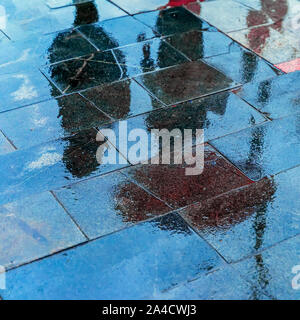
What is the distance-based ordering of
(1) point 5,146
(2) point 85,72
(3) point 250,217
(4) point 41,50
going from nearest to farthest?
1. (3) point 250,217
2. (1) point 5,146
3. (2) point 85,72
4. (4) point 41,50

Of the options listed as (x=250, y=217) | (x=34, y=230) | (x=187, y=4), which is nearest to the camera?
(x=34, y=230)

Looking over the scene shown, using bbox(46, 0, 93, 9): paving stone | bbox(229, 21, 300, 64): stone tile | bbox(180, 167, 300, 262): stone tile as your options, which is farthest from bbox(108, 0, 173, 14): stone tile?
bbox(180, 167, 300, 262): stone tile

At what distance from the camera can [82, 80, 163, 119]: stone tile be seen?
529cm

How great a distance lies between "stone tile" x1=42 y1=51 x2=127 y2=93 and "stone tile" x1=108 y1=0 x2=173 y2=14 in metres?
1.42

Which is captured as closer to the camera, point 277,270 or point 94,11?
point 277,270

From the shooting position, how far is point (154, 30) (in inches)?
267

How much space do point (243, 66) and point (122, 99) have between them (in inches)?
61.6

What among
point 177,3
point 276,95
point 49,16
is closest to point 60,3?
point 49,16

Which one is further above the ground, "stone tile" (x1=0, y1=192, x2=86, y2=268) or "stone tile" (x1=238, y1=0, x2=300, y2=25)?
"stone tile" (x1=238, y1=0, x2=300, y2=25)

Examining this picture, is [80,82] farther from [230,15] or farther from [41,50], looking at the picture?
[230,15]

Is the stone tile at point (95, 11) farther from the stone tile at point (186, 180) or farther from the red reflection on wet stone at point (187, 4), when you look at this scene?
the stone tile at point (186, 180)

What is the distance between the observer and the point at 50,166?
15.0 feet

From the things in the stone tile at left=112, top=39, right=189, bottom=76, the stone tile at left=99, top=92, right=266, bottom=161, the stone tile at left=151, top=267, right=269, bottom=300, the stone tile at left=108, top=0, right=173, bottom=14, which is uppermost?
the stone tile at left=108, top=0, right=173, bottom=14

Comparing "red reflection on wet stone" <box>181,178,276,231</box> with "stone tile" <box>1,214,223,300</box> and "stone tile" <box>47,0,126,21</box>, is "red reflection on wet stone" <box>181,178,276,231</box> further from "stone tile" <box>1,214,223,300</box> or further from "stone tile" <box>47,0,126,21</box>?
"stone tile" <box>47,0,126,21</box>
